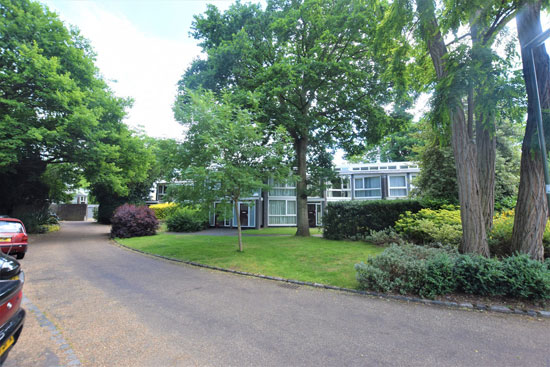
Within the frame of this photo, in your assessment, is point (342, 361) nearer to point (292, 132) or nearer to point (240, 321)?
point (240, 321)

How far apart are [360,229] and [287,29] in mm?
→ 11267

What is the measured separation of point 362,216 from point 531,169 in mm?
8142

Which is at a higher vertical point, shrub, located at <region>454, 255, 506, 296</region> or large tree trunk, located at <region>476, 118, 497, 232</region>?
large tree trunk, located at <region>476, 118, 497, 232</region>

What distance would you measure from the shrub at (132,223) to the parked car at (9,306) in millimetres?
16375

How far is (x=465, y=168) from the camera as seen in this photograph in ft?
24.4

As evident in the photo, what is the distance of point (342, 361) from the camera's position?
3.32m

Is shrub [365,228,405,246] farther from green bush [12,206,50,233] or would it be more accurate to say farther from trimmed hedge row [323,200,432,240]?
green bush [12,206,50,233]

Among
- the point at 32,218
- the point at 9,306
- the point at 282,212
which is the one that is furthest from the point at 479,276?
the point at 32,218

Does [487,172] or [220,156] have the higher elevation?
[220,156]

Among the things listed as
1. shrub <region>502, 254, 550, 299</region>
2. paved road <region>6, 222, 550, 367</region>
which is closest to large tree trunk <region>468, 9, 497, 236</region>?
shrub <region>502, 254, 550, 299</region>

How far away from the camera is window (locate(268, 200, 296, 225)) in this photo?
25.5 meters

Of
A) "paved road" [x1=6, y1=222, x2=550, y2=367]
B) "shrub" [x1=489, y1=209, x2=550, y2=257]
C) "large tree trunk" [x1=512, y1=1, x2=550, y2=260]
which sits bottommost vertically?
"paved road" [x1=6, y1=222, x2=550, y2=367]

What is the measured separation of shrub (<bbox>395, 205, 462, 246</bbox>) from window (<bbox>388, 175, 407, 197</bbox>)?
12335mm

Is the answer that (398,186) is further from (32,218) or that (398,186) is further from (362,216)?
(32,218)
